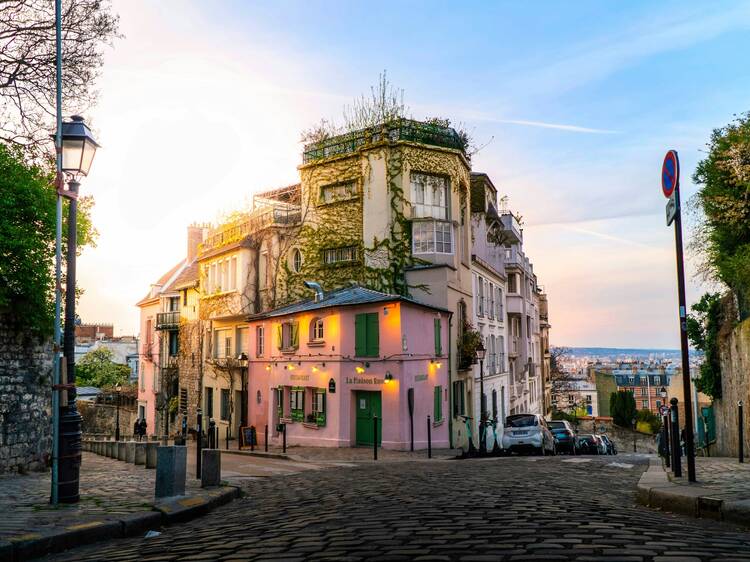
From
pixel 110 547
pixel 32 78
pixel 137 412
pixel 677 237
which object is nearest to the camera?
pixel 110 547

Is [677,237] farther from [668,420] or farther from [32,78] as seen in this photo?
[32,78]

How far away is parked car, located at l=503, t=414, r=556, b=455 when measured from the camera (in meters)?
20.1

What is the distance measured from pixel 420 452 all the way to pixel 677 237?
14876mm

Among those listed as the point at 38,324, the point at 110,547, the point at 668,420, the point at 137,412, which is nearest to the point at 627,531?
the point at 110,547

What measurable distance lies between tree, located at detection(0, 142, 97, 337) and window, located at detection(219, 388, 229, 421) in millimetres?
17453

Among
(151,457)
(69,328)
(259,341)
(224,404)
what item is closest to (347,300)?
(259,341)

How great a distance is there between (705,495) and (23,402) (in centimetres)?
1418

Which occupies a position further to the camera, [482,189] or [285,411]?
[482,189]

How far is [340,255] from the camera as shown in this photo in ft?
92.2

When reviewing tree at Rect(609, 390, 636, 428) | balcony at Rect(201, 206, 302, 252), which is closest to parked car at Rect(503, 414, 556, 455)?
balcony at Rect(201, 206, 302, 252)

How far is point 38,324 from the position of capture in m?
14.5

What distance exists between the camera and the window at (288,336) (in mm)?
24969

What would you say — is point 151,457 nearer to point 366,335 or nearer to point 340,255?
point 366,335

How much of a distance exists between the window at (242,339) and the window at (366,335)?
33.7 ft
